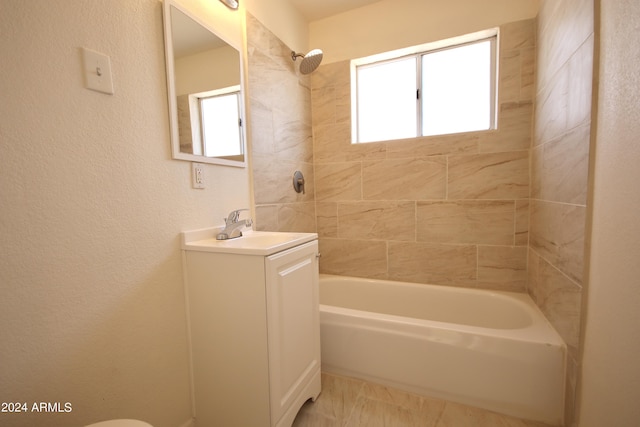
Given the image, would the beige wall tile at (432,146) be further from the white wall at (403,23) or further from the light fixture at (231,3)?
the light fixture at (231,3)

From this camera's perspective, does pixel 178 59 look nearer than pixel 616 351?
No

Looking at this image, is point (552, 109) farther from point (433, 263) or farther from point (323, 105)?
point (323, 105)

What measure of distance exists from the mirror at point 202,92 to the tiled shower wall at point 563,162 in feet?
5.35

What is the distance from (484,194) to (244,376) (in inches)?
74.5

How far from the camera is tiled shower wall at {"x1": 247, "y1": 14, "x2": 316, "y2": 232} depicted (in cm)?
169

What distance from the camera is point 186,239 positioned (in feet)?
3.91

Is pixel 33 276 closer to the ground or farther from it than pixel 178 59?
closer to the ground

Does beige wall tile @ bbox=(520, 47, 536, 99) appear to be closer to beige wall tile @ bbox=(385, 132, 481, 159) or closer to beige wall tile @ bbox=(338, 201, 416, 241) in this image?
beige wall tile @ bbox=(385, 132, 481, 159)

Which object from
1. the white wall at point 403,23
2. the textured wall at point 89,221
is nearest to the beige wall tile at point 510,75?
the white wall at point 403,23

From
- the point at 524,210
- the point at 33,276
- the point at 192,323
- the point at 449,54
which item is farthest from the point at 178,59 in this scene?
the point at 524,210

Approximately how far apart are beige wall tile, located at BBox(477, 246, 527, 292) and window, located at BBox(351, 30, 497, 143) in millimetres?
907

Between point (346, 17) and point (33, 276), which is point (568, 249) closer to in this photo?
point (33, 276)

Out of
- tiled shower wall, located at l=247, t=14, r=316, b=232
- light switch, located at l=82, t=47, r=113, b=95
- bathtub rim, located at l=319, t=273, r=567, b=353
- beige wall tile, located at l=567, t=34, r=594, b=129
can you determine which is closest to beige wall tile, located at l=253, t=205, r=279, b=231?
tiled shower wall, located at l=247, t=14, r=316, b=232

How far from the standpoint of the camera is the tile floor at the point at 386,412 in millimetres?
1254
